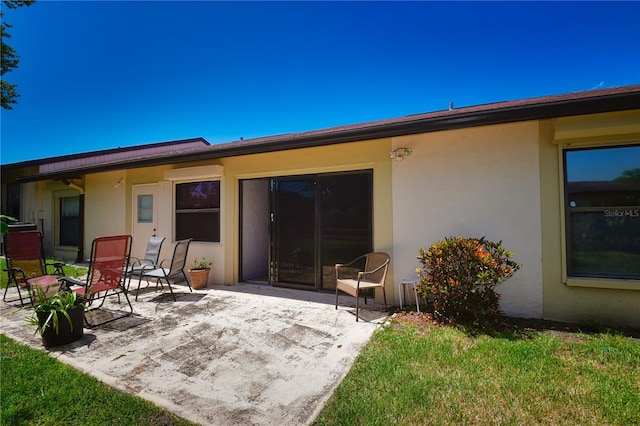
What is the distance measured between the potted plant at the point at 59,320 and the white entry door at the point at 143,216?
14.4 feet

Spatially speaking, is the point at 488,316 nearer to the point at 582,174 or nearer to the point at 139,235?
the point at 582,174

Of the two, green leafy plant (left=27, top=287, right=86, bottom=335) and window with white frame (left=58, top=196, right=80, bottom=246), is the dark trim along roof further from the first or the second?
window with white frame (left=58, top=196, right=80, bottom=246)

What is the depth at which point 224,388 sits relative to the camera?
2.48m

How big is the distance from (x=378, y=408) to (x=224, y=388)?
1.38 m

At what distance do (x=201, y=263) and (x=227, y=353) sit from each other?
3627 millimetres

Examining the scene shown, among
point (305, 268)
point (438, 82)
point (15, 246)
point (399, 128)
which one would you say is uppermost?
point (438, 82)

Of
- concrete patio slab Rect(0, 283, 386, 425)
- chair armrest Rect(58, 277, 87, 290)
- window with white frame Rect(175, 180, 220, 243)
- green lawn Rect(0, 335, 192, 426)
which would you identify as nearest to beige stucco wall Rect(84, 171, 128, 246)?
window with white frame Rect(175, 180, 220, 243)

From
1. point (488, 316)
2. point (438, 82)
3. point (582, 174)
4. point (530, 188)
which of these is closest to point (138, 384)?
point (488, 316)

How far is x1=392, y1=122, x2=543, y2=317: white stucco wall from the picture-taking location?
13.5 feet

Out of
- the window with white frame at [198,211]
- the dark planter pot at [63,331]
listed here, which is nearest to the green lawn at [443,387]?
the dark planter pot at [63,331]

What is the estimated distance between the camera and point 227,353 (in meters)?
3.13

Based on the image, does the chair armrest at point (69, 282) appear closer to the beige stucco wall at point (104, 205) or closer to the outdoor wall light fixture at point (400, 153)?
the beige stucco wall at point (104, 205)

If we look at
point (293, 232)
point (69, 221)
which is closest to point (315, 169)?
point (293, 232)

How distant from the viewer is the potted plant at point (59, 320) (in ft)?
10.4
